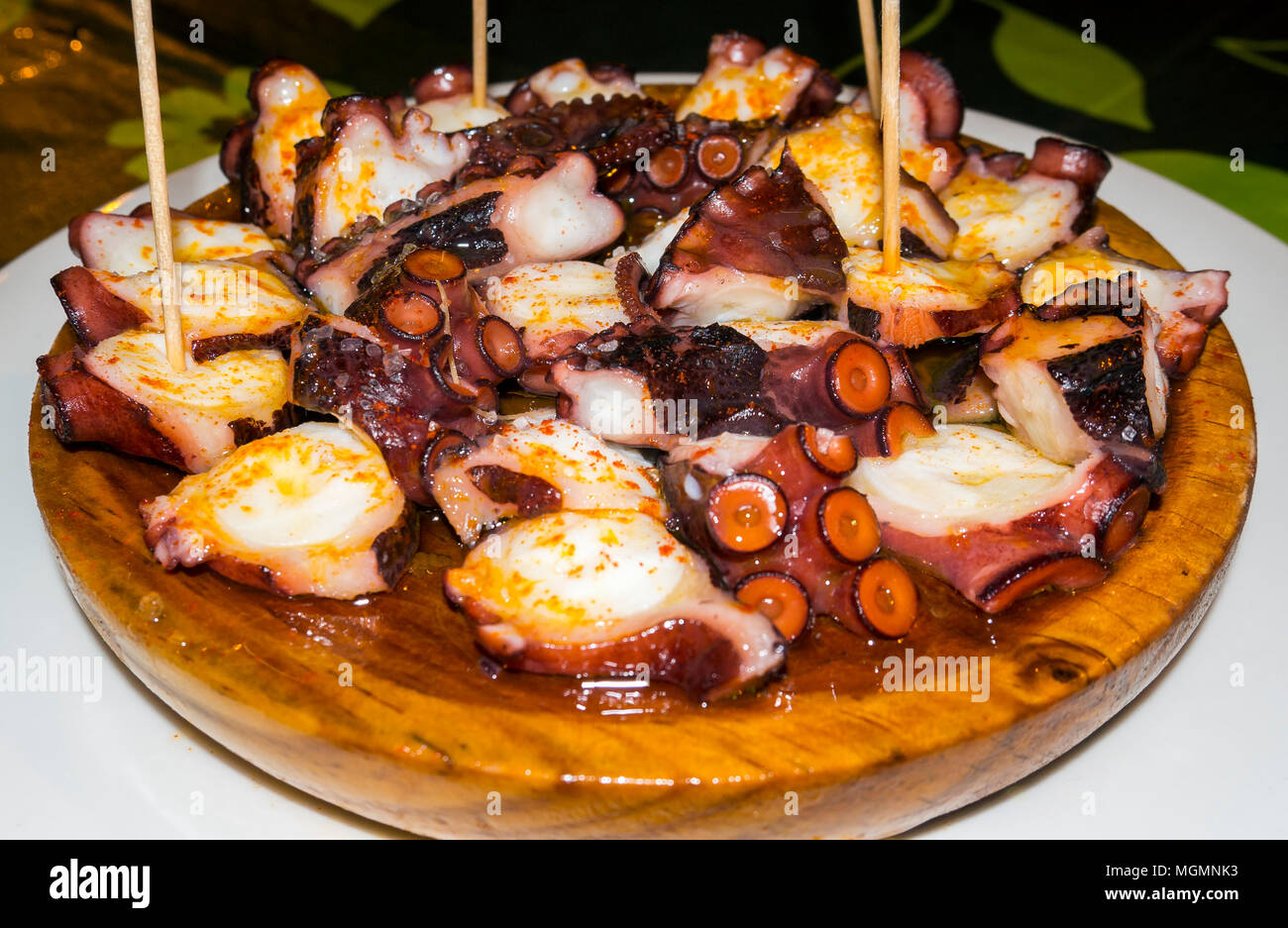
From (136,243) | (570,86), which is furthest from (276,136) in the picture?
(570,86)

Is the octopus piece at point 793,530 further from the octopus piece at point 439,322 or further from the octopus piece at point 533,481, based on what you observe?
the octopus piece at point 439,322

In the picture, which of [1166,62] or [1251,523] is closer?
[1251,523]

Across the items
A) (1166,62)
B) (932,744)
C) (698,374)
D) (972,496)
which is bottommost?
(932,744)

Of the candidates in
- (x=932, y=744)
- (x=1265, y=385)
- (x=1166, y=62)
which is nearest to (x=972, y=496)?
(x=932, y=744)

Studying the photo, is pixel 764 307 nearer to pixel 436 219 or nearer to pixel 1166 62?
pixel 436 219

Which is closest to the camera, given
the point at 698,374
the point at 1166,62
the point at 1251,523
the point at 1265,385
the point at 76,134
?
the point at 698,374

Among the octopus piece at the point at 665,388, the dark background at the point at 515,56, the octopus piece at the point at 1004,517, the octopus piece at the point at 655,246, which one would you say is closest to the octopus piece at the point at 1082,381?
the octopus piece at the point at 1004,517

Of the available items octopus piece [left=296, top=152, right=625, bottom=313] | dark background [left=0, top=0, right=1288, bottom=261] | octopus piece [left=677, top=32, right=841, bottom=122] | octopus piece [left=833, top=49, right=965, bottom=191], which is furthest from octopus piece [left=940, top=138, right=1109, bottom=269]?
dark background [left=0, top=0, right=1288, bottom=261]
